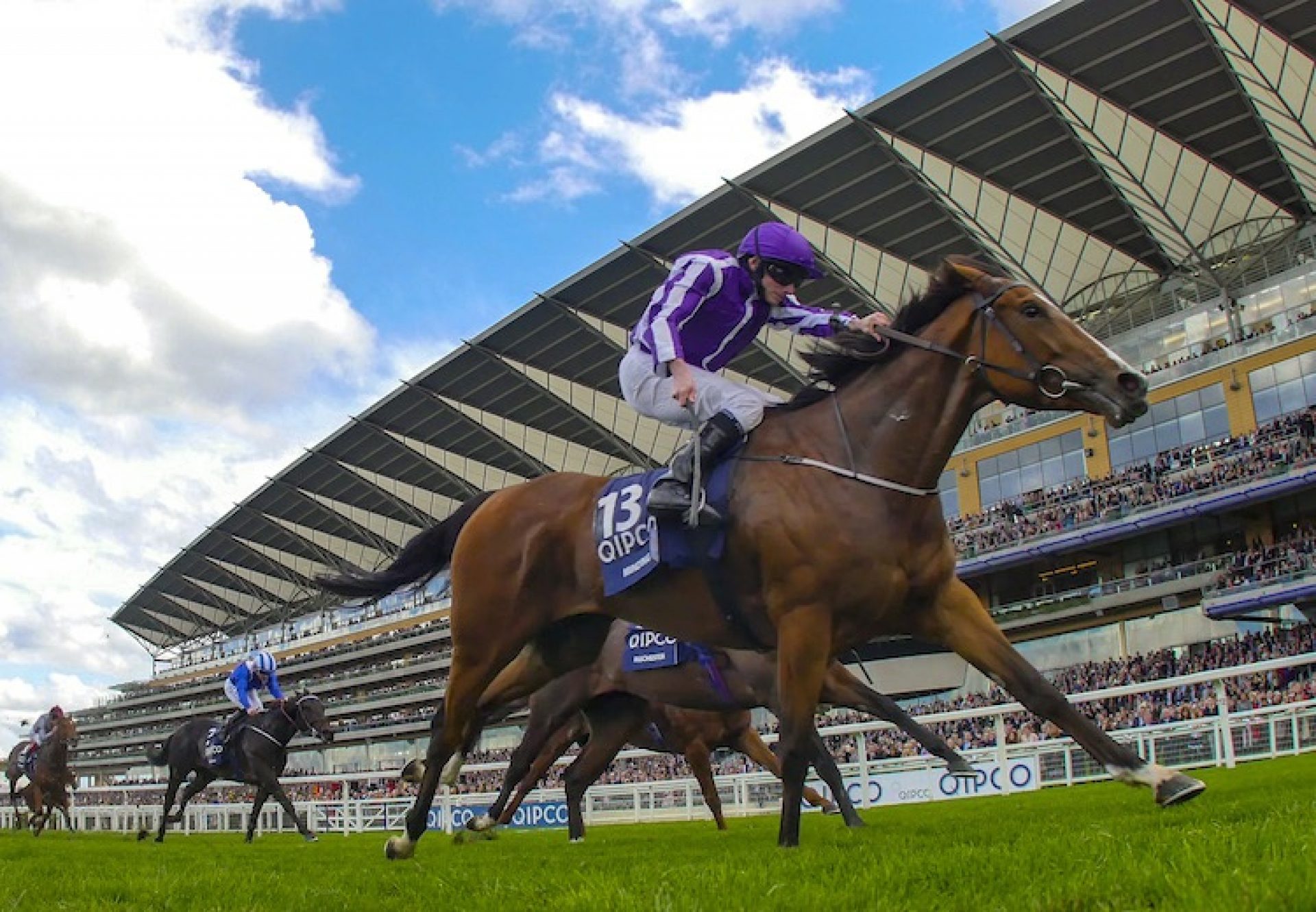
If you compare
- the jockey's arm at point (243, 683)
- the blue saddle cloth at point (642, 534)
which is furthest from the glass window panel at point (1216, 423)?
the blue saddle cloth at point (642, 534)

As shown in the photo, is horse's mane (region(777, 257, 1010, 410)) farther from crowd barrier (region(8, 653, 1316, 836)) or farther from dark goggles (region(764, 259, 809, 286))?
crowd barrier (region(8, 653, 1316, 836))

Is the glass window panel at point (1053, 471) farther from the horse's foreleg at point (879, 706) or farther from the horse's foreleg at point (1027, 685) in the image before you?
the horse's foreleg at point (1027, 685)

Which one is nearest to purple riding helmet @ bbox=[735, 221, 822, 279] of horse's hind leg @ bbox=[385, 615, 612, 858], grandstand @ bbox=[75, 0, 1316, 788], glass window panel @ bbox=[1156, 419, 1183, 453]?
horse's hind leg @ bbox=[385, 615, 612, 858]

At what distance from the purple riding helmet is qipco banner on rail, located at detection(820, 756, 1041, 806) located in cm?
687

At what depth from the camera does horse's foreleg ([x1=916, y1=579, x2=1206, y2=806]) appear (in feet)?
14.2

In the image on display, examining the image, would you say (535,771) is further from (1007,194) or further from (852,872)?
(1007,194)

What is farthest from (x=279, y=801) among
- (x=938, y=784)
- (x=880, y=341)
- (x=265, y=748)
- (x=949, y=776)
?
(x=880, y=341)

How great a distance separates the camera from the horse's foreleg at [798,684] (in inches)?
181

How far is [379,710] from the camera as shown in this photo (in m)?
59.7

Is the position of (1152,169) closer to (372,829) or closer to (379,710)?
(372,829)

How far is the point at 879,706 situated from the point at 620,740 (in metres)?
2.55

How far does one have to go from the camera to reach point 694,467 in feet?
16.8

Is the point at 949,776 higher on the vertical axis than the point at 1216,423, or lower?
lower

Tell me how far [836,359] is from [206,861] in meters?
3.59
